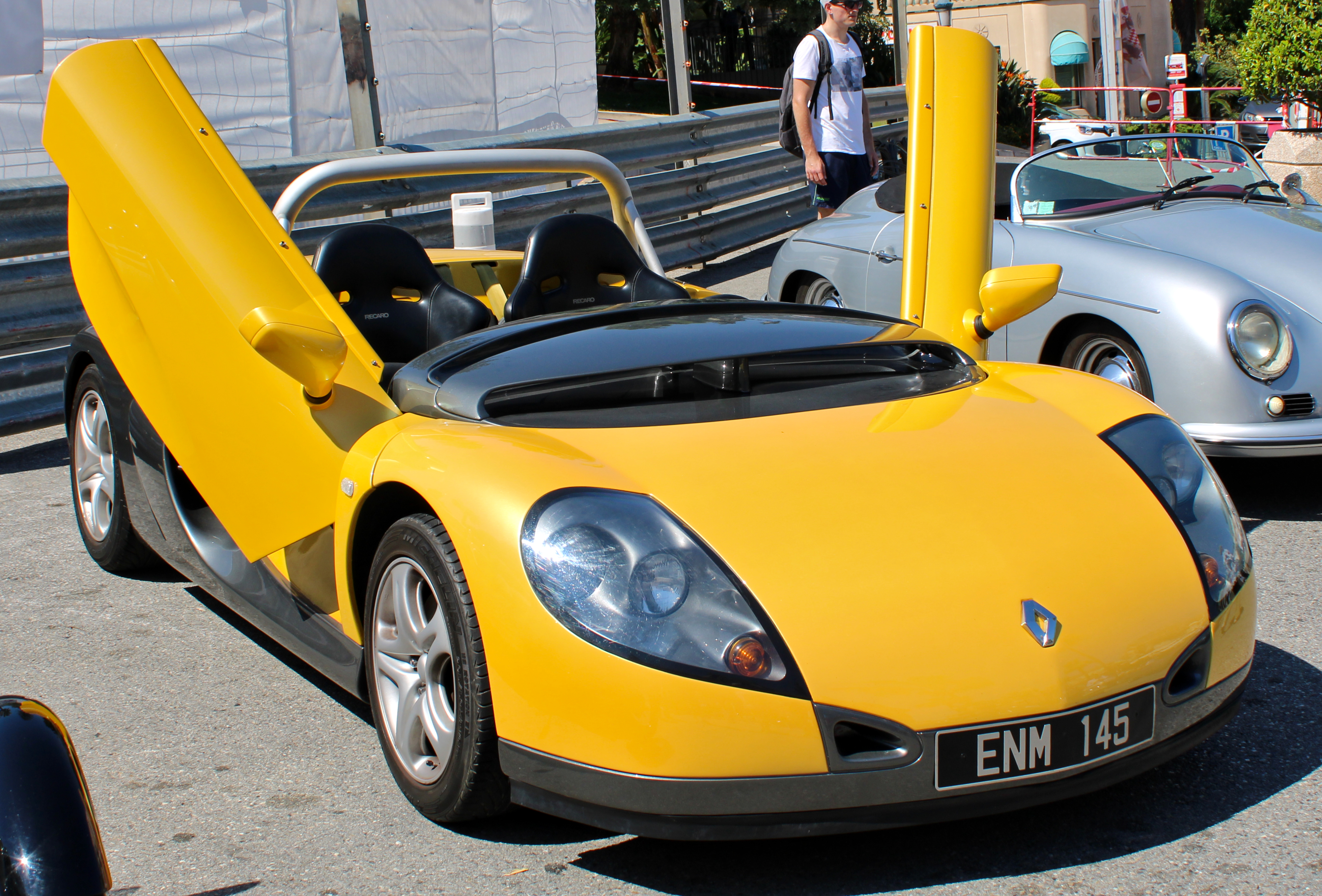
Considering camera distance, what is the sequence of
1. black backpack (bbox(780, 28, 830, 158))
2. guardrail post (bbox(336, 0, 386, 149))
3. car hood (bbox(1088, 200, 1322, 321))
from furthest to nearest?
guardrail post (bbox(336, 0, 386, 149)) < black backpack (bbox(780, 28, 830, 158)) < car hood (bbox(1088, 200, 1322, 321))

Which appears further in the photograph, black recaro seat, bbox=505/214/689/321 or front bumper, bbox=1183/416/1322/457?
front bumper, bbox=1183/416/1322/457

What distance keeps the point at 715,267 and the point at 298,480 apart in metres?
8.00

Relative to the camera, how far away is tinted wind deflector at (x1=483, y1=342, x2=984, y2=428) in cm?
273

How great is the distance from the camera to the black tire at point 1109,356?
4.72 metres

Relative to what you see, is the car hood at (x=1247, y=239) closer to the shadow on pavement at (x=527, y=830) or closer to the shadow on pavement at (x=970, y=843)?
the shadow on pavement at (x=970, y=843)

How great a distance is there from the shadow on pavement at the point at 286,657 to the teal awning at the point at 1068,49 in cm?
4330

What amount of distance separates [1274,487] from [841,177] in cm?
340

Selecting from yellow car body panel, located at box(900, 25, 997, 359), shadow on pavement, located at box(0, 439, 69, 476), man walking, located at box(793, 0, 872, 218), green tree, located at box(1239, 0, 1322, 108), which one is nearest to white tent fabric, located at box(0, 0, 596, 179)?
shadow on pavement, located at box(0, 439, 69, 476)

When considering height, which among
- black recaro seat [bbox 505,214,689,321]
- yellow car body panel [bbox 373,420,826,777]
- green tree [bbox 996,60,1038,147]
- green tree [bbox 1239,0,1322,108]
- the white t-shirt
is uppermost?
green tree [bbox 996,60,1038,147]

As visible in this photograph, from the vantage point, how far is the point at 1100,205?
5.65 meters

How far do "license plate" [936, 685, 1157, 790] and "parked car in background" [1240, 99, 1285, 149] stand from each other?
789cm

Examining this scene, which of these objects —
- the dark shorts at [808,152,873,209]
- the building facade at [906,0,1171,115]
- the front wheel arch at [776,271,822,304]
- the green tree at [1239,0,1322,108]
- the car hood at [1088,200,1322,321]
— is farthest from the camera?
the building facade at [906,0,1171,115]

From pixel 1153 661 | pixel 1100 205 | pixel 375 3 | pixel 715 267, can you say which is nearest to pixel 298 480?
pixel 1153 661

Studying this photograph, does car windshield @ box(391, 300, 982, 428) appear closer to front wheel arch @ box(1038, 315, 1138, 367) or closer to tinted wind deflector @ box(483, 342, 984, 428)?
tinted wind deflector @ box(483, 342, 984, 428)
